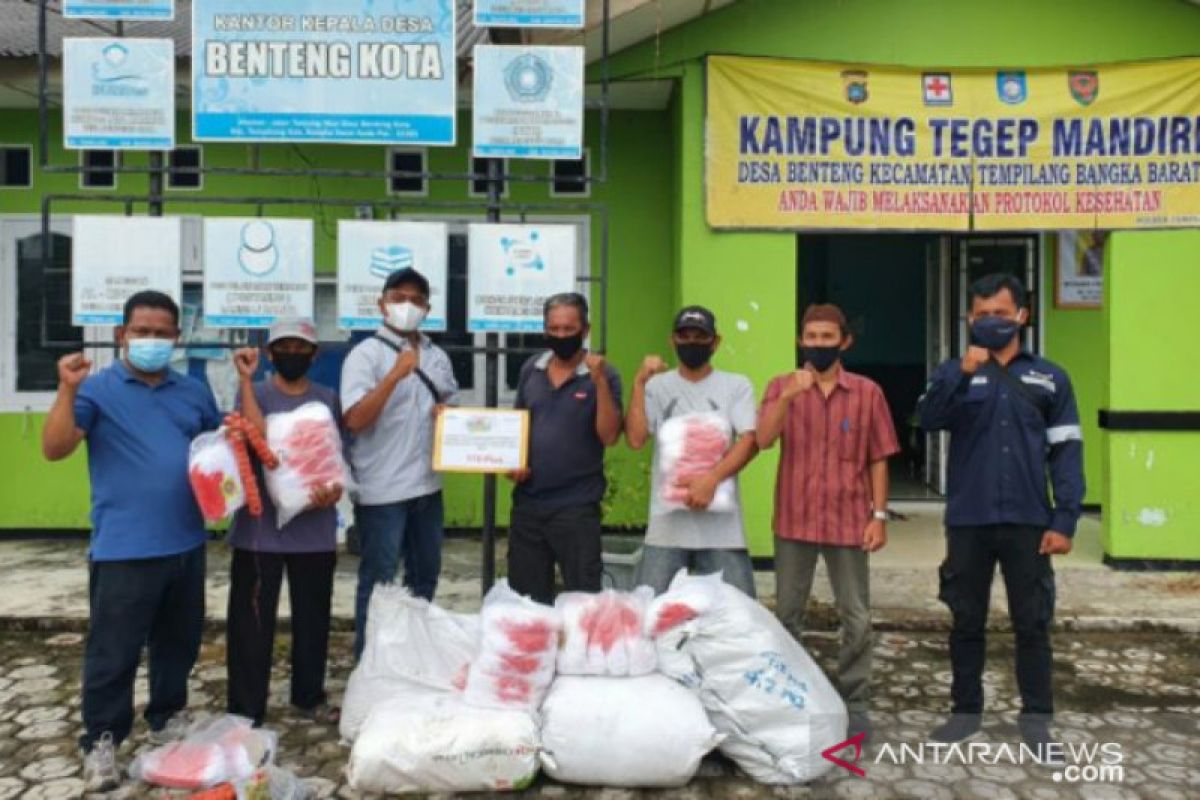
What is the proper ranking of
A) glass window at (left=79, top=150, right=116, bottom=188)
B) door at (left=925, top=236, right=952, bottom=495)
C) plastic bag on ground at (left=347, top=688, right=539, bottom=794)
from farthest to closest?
door at (left=925, top=236, right=952, bottom=495)
glass window at (left=79, top=150, right=116, bottom=188)
plastic bag on ground at (left=347, top=688, right=539, bottom=794)

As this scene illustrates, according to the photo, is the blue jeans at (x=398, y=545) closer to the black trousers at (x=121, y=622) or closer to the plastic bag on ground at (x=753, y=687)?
the black trousers at (x=121, y=622)

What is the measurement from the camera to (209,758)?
11.3 ft

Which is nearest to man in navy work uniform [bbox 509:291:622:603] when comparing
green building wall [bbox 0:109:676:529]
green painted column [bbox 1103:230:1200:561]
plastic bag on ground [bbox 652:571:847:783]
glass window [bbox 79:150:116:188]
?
plastic bag on ground [bbox 652:571:847:783]

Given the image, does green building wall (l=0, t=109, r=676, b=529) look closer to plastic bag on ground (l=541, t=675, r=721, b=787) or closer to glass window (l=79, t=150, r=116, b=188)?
glass window (l=79, t=150, r=116, b=188)

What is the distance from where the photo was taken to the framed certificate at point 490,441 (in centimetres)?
405

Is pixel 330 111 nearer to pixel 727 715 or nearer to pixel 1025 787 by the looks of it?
pixel 727 715

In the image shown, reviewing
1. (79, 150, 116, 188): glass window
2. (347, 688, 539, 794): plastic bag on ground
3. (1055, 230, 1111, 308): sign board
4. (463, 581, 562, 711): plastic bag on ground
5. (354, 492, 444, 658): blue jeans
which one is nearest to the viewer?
(347, 688, 539, 794): plastic bag on ground

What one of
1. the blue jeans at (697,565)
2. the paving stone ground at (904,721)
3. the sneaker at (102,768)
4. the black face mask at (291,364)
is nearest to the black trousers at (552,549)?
the blue jeans at (697,565)

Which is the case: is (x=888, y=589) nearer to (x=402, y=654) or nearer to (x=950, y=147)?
(x=950, y=147)

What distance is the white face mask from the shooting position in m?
4.15

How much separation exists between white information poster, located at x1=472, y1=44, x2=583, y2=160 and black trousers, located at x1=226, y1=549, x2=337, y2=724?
2.32 m

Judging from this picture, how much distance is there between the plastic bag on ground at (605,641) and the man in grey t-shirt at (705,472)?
0.42m

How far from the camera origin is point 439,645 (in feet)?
12.8

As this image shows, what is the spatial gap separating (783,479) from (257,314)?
113 inches
